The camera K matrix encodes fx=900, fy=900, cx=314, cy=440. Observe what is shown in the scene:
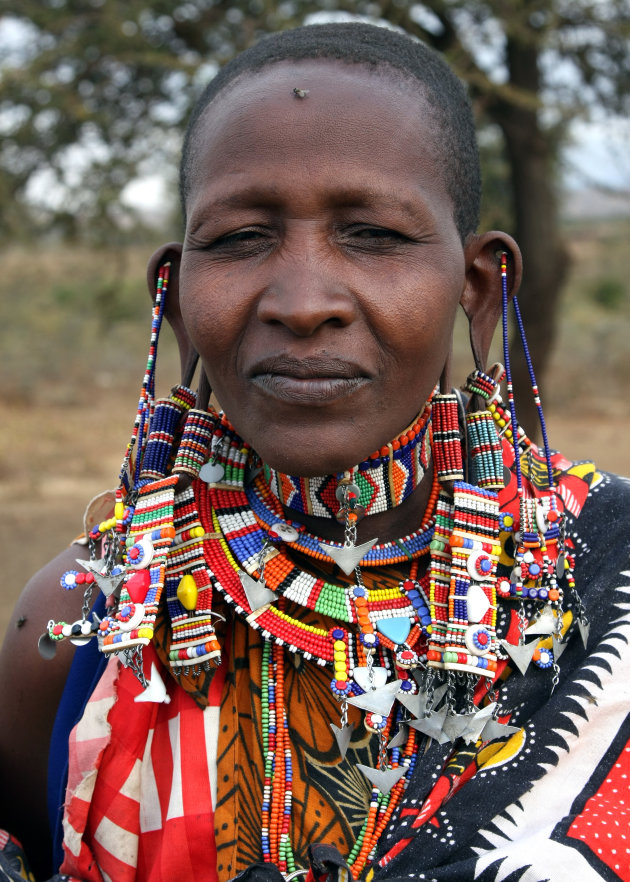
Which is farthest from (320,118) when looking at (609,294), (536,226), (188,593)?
(609,294)

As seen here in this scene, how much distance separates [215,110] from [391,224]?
1.34ft

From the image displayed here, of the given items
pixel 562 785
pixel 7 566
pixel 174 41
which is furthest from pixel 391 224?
pixel 7 566

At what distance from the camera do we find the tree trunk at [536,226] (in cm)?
673

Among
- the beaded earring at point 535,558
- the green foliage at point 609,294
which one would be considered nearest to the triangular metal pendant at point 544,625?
the beaded earring at point 535,558

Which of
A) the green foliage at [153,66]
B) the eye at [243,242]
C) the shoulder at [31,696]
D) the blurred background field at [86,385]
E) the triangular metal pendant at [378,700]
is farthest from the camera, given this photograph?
the blurred background field at [86,385]

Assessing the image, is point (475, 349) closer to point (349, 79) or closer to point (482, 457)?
point (482, 457)

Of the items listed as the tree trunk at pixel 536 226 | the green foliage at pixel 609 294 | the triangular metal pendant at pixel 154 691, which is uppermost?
the green foliage at pixel 609 294

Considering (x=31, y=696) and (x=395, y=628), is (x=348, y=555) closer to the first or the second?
(x=395, y=628)

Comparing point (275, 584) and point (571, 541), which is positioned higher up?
point (571, 541)

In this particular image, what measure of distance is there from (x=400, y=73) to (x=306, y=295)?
0.48 meters

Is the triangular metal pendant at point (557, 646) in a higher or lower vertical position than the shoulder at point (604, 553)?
lower

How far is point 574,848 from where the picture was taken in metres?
1.48

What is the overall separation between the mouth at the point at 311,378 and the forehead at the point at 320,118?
33 cm

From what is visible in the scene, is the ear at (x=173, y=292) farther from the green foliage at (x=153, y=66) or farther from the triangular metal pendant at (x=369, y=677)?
the green foliage at (x=153, y=66)
